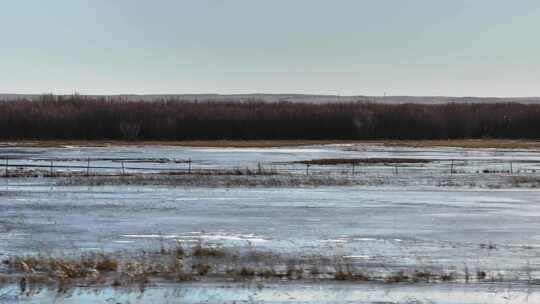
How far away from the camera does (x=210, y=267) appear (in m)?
18.4

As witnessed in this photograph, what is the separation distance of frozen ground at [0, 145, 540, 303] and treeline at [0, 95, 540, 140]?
8989 centimetres

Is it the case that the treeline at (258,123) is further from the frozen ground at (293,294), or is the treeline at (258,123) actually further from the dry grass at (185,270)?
the frozen ground at (293,294)

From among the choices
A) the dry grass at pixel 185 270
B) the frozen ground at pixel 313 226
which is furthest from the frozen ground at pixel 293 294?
the dry grass at pixel 185 270

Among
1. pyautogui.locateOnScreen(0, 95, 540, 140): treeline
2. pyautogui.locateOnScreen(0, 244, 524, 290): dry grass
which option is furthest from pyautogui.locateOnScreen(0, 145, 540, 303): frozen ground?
pyautogui.locateOnScreen(0, 95, 540, 140): treeline

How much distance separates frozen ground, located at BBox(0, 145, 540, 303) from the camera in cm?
1616

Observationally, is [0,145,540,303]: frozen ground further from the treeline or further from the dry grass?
the treeline

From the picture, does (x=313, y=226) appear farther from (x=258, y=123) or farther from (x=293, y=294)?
(x=258, y=123)

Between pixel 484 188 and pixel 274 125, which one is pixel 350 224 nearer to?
pixel 484 188

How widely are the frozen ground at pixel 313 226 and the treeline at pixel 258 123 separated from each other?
295 ft

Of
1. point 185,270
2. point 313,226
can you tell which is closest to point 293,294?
point 185,270

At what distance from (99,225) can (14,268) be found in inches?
351

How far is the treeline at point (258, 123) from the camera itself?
134500 millimetres

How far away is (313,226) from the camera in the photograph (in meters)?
27.5

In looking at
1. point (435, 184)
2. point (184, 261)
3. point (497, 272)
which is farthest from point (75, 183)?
point (497, 272)
